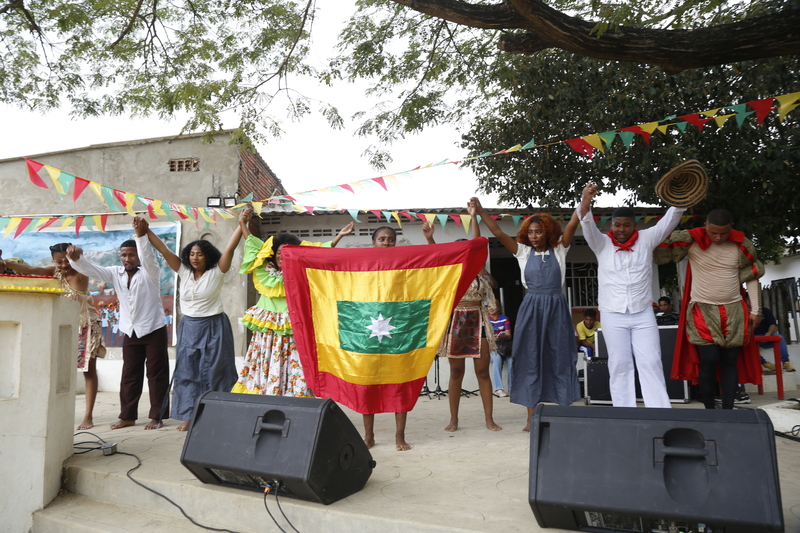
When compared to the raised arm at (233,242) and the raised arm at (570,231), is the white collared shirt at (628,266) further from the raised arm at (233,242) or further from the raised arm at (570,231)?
the raised arm at (233,242)

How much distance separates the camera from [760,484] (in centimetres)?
218

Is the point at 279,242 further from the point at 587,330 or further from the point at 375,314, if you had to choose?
the point at 587,330

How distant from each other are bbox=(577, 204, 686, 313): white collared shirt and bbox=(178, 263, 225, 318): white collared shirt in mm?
3152

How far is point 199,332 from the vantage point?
516 centimetres

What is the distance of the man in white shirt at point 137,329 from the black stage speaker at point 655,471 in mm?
4223

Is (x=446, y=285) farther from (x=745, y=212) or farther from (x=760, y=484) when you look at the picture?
(x=745, y=212)

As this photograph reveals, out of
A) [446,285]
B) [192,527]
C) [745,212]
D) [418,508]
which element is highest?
[745,212]

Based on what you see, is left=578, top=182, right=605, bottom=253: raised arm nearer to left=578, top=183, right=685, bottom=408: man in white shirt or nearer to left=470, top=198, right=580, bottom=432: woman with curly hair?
left=578, top=183, right=685, bottom=408: man in white shirt

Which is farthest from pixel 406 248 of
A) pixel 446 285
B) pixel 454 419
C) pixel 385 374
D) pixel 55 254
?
pixel 55 254

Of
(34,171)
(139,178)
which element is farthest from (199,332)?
(139,178)

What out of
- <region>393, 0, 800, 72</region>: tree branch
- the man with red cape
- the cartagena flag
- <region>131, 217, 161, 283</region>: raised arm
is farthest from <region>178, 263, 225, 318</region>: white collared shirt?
the man with red cape

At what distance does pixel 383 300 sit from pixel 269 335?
1.15m

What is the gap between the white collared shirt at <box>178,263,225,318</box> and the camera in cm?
516

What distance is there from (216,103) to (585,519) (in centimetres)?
622
